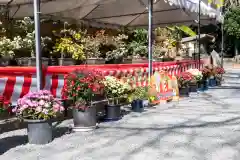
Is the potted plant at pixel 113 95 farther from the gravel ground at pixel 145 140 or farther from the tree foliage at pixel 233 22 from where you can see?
the tree foliage at pixel 233 22

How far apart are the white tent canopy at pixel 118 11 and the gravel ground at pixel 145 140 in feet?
11.9

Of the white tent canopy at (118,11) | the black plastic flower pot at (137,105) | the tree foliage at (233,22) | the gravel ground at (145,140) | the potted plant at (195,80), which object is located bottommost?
the gravel ground at (145,140)

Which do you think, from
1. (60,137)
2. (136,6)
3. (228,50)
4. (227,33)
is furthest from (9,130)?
(228,50)

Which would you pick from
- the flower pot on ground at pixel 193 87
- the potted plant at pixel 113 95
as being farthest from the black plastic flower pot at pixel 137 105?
the flower pot on ground at pixel 193 87

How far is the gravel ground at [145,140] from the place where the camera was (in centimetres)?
470

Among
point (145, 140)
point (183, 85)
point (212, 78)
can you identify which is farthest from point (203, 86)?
point (145, 140)

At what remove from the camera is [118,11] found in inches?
510

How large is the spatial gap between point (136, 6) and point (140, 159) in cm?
861

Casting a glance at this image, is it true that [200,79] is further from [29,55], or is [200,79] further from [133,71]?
[29,55]

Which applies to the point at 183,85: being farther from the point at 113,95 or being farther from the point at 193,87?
the point at 113,95

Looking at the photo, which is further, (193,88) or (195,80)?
(193,88)

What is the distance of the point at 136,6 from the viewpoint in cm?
1236

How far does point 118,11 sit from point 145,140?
27.0ft

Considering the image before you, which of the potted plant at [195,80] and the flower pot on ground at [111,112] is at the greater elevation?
the potted plant at [195,80]
